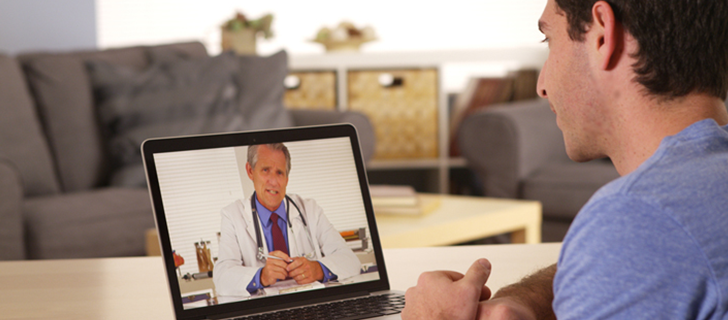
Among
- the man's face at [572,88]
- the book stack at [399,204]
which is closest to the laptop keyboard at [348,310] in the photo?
the man's face at [572,88]

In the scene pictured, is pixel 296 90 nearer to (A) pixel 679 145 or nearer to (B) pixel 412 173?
(B) pixel 412 173

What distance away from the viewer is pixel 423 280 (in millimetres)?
662

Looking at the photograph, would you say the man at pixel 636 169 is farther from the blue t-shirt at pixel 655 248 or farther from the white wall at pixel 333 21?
the white wall at pixel 333 21

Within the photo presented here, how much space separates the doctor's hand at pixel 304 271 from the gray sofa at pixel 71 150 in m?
1.46

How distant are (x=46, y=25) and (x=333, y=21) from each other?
5.26 feet

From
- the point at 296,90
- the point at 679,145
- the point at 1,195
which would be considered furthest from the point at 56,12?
the point at 679,145

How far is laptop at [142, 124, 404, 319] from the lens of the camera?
72cm

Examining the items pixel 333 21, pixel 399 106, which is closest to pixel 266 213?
pixel 399 106

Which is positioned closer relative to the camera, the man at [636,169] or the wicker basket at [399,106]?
the man at [636,169]

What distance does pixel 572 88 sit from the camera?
23.0 inches

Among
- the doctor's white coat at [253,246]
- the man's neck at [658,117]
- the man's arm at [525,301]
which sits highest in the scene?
the man's neck at [658,117]

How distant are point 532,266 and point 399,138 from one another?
2620 millimetres

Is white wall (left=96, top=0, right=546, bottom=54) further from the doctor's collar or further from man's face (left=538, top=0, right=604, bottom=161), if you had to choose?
man's face (left=538, top=0, right=604, bottom=161)

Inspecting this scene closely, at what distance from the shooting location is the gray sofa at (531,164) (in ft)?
8.33
